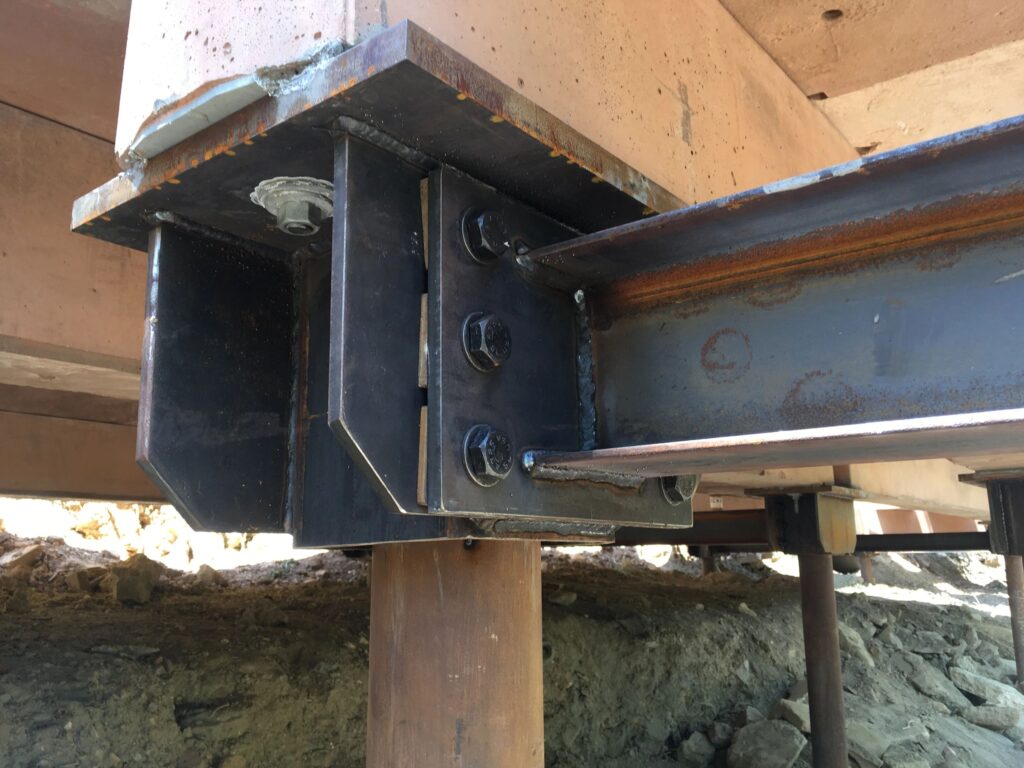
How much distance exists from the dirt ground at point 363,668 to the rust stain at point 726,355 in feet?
10.3

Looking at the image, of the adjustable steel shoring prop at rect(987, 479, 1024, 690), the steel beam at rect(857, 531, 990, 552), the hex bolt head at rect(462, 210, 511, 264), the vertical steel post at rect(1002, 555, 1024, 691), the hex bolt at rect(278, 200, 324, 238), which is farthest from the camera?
the vertical steel post at rect(1002, 555, 1024, 691)

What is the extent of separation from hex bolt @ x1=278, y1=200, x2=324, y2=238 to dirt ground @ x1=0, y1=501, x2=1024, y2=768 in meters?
2.72

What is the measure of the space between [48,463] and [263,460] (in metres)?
3.65

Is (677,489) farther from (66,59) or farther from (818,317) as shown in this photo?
(66,59)

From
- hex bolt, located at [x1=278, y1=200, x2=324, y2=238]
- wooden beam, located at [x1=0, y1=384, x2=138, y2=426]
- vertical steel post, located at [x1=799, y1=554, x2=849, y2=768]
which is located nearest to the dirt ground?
vertical steel post, located at [x1=799, y1=554, x2=849, y2=768]

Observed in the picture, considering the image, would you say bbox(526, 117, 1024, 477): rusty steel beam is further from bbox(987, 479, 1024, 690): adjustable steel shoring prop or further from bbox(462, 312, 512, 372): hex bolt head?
bbox(987, 479, 1024, 690): adjustable steel shoring prop

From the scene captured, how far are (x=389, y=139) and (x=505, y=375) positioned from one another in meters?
0.50

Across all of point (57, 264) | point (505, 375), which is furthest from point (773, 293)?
point (57, 264)

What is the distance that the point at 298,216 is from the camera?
1684 mm

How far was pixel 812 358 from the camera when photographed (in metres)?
1.57

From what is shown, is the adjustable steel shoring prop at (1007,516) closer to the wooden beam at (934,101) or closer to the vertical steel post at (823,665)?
the vertical steel post at (823,665)

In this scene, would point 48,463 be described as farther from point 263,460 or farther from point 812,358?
point 812,358

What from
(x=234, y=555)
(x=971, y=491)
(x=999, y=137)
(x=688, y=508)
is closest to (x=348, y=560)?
(x=234, y=555)

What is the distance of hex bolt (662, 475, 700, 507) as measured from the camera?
2.06 metres
